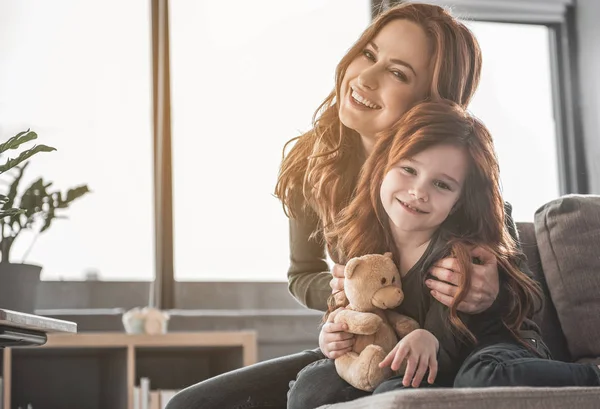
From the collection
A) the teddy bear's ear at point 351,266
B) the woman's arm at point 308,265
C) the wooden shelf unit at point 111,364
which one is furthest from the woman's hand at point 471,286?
the wooden shelf unit at point 111,364

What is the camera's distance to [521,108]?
151 inches

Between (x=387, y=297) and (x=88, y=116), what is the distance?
2.58m

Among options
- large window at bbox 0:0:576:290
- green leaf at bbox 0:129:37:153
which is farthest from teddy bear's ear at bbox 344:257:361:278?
large window at bbox 0:0:576:290

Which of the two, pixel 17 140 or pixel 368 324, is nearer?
pixel 368 324

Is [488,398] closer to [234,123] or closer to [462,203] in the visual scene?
[462,203]

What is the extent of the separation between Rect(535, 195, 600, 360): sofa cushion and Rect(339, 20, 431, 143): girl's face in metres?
0.48

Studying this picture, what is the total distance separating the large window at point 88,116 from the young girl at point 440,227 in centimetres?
231

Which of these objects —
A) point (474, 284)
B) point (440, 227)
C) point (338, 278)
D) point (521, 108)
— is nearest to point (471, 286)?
point (474, 284)

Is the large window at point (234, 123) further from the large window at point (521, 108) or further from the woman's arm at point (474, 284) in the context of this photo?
the woman's arm at point (474, 284)

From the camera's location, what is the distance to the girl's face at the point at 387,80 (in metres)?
1.33

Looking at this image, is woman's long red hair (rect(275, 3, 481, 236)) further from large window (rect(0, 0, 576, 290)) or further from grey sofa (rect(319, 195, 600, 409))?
large window (rect(0, 0, 576, 290))

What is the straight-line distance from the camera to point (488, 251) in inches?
47.8

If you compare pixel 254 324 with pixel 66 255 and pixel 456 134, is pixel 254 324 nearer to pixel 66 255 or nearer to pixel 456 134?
pixel 66 255

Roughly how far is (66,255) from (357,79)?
2.31 m
